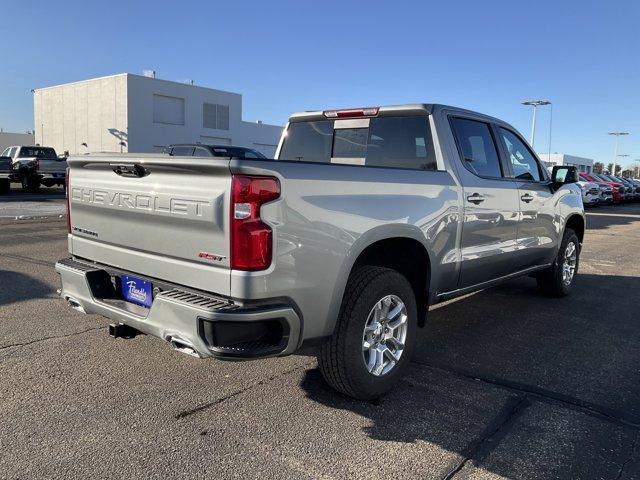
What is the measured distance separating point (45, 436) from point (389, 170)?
2.55m

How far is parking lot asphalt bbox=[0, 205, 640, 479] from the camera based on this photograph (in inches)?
114

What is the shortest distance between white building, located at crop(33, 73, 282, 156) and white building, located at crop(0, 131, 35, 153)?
12.5 m

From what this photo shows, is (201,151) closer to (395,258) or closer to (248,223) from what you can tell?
(395,258)

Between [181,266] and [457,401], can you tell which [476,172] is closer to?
[457,401]

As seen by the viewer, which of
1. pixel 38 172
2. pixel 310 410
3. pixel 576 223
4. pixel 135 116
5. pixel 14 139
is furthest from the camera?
pixel 14 139

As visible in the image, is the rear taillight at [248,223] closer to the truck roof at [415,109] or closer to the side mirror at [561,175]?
the truck roof at [415,109]

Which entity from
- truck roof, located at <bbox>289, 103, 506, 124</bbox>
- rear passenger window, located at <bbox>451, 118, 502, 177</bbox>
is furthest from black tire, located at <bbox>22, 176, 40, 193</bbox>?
rear passenger window, located at <bbox>451, 118, 502, 177</bbox>

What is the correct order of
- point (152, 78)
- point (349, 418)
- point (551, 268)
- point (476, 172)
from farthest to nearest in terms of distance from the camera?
point (152, 78) < point (551, 268) < point (476, 172) < point (349, 418)

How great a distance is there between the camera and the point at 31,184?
22.2 metres

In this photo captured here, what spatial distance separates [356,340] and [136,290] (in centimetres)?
138

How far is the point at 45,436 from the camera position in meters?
3.07

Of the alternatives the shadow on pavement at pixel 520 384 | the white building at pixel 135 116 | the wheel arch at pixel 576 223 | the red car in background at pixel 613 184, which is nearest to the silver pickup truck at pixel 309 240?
the shadow on pavement at pixel 520 384

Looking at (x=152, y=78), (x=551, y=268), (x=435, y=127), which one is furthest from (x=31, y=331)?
(x=152, y=78)

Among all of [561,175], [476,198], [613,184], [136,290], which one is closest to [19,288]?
[136,290]
